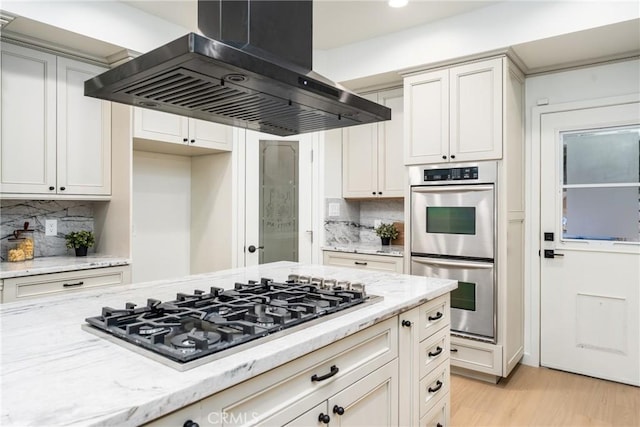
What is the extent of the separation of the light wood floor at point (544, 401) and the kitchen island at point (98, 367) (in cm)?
154

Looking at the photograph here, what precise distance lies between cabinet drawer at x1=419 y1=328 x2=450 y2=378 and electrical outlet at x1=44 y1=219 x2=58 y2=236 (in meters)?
2.90

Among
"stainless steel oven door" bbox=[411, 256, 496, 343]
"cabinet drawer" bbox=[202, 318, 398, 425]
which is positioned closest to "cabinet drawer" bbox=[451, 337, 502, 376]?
"stainless steel oven door" bbox=[411, 256, 496, 343]

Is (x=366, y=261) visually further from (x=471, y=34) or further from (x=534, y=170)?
(x=471, y=34)

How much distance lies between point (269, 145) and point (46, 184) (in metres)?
1.83

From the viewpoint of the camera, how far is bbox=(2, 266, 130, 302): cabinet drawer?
2.44m

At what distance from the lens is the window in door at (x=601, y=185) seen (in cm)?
300

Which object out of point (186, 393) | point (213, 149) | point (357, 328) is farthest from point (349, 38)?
point (186, 393)

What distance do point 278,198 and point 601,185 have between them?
267 cm

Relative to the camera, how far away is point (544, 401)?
2.77 m

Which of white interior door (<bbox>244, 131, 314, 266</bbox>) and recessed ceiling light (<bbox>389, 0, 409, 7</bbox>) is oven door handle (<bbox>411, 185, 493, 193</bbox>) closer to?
white interior door (<bbox>244, 131, 314, 266</bbox>)

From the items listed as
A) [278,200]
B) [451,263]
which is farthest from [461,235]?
[278,200]

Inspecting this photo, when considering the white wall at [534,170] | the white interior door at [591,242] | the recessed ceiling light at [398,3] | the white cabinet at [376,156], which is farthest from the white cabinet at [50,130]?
the white interior door at [591,242]

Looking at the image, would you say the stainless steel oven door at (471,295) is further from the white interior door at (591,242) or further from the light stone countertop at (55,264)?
the light stone countertop at (55,264)

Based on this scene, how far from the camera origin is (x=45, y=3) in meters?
2.59
